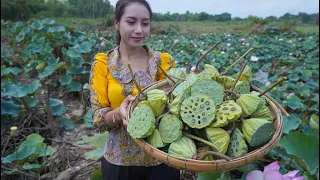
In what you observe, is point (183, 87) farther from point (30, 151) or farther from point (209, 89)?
point (30, 151)

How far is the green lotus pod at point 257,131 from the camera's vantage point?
0.81m

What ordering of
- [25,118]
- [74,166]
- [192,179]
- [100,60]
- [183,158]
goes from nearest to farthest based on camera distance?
[183,158] → [100,60] → [192,179] → [74,166] → [25,118]

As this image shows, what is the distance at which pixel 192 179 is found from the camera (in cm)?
176

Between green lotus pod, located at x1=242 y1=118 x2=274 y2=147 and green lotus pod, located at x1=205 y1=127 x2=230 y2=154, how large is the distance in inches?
2.4

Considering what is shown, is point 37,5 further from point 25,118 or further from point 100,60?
point 100,60

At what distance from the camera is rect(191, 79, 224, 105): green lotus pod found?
3.01ft

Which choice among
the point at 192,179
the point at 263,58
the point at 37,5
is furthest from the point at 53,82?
the point at 37,5

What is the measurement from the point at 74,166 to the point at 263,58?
169 inches

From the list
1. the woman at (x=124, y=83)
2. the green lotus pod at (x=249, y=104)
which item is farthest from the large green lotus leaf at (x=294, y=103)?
the green lotus pod at (x=249, y=104)

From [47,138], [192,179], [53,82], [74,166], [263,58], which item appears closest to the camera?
[192,179]

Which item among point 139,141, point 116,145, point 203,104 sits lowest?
point 116,145

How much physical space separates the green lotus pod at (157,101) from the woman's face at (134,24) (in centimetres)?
26

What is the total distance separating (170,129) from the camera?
2.78 feet

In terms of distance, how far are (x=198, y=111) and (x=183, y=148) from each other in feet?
0.40
